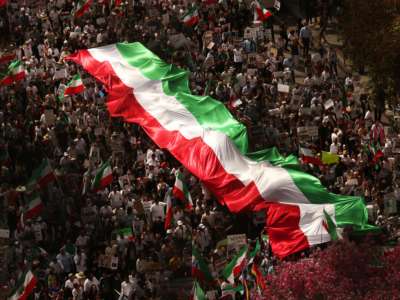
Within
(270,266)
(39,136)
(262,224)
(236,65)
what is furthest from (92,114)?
(270,266)

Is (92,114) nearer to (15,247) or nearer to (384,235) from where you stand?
(15,247)

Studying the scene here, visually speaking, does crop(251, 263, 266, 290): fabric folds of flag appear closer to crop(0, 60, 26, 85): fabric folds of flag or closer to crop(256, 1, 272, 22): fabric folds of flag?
crop(0, 60, 26, 85): fabric folds of flag

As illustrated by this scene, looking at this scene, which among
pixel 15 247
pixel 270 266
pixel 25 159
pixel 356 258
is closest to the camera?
pixel 356 258

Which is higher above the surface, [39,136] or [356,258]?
[356,258]

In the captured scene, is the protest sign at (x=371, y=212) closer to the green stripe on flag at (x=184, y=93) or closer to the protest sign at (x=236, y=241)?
the protest sign at (x=236, y=241)

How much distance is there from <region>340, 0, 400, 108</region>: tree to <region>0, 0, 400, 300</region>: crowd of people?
3.30ft

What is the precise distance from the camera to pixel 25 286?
3888 cm

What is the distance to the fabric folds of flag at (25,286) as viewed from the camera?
38.9 m

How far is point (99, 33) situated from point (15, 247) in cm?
1539

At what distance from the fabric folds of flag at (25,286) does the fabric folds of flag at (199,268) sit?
402cm

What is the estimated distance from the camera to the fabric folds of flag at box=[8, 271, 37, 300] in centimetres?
3888

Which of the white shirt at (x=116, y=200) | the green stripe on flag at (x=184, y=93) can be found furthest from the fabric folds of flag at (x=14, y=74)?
the white shirt at (x=116, y=200)

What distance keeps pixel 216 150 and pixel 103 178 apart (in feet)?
10.9

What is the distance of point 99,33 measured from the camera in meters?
56.7
